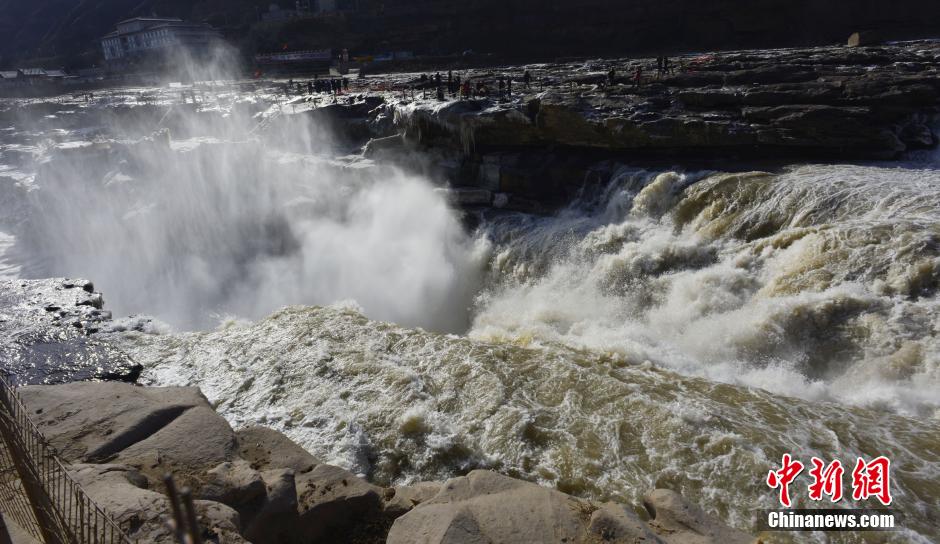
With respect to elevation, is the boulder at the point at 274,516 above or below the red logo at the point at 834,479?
above

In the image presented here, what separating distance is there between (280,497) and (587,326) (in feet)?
24.5

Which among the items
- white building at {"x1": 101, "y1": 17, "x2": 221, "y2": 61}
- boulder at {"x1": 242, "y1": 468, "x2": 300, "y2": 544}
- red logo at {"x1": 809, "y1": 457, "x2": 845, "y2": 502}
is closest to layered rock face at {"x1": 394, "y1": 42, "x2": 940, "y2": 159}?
red logo at {"x1": 809, "y1": 457, "x2": 845, "y2": 502}

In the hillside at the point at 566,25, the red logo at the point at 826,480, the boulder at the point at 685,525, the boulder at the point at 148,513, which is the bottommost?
the red logo at the point at 826,480

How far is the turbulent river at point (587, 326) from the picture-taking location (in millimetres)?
6809

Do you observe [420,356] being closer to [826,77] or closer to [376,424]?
[376,424]

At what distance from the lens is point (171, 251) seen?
723 inches

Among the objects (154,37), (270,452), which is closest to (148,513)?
(270,452)

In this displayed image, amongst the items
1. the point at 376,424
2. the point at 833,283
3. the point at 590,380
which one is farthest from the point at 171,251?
the point at 833,283

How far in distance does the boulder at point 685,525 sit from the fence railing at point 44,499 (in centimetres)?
425

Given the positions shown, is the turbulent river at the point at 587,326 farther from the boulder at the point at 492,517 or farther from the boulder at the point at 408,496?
the boulder at the point at 492,517

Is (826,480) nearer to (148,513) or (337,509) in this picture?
(337,509)

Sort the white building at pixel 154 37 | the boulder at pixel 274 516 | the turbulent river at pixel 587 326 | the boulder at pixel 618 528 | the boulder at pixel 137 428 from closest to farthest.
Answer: the boulder at pixel 618 528, the boulder at pixel 274 516, the boulder at pixel 137 428, the turbulent river at pixel 587 326, the white building at pixel 154 37

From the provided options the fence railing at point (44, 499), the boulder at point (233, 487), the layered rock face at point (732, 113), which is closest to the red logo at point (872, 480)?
the boulder at point (233, 487)

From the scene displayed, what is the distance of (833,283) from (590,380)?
4626 millimetres
